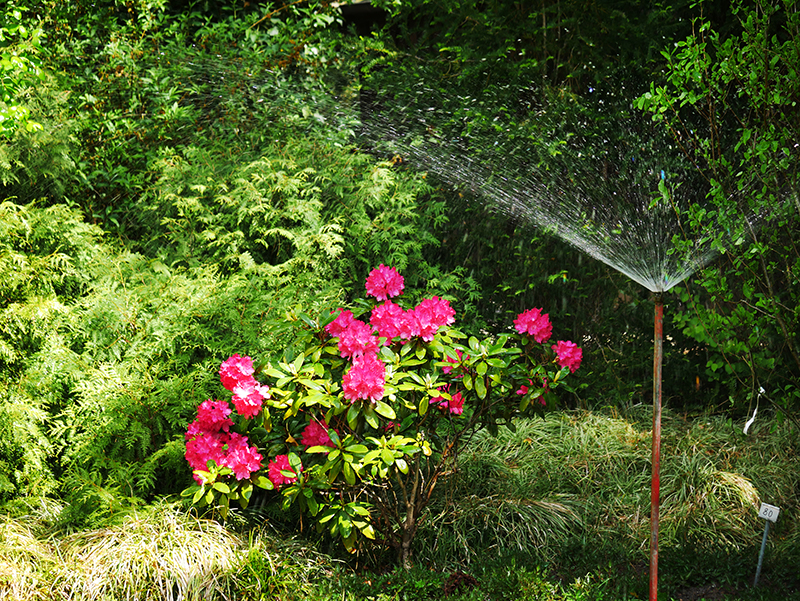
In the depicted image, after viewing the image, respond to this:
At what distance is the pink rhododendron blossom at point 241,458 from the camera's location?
3.13 metres

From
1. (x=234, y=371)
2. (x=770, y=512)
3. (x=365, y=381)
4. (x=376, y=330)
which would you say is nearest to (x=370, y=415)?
(x=365, y=381)

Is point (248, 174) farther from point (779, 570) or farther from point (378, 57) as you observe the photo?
point (779, 570)

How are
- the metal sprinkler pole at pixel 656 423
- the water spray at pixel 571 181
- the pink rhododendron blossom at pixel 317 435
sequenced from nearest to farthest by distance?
the metal sprinkler pole at pixel 656 423, the pink rhododendron blossom at pixel 317 435, the water spray at pixel 571 181

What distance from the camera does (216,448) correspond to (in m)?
3.16

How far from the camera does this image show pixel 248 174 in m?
5.30

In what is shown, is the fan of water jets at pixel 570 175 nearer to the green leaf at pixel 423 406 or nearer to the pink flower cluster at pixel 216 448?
the green leaf at pixel 423 406

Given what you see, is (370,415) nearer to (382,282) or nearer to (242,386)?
(242,386)

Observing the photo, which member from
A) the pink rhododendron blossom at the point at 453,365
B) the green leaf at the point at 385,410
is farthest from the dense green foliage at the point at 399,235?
the pink rhododendron blossom at the point at 453,365

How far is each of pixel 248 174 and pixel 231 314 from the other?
166cm

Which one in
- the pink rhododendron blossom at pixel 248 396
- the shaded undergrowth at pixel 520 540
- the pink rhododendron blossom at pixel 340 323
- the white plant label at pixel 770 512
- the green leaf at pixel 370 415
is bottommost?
the shaded undergrowth at pixel 520 540

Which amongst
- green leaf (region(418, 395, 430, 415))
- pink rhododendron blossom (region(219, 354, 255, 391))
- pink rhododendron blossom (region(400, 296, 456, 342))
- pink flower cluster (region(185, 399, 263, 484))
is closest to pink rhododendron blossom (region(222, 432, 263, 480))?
pink flower cluster (region(185, 399, 263, 484))

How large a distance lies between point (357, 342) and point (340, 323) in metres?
0.20

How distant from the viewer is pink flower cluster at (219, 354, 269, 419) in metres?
2.97

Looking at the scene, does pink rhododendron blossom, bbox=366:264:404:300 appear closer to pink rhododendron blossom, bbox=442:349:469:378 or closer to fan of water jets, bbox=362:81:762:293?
pink rhododendron blossom, bbox=442:349:469:378
